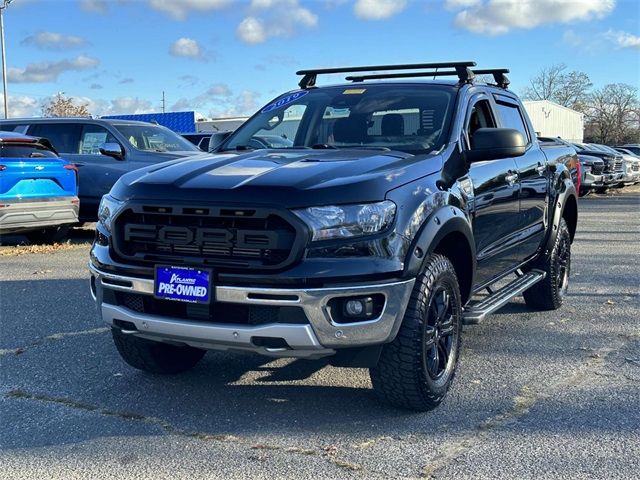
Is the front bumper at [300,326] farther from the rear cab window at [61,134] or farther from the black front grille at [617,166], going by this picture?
the black front grille at [617,166]

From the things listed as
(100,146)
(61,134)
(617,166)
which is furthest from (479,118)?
(617,166)

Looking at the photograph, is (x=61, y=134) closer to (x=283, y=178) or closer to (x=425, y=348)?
(x=283, y=178)

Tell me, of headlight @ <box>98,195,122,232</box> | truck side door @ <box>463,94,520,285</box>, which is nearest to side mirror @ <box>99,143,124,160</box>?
headlight @ <box>98,195,122,232</box>

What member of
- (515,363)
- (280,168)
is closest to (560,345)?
(515,363)

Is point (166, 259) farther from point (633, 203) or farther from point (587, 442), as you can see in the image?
point (633, 203)

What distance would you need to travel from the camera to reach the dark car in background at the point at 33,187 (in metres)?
9.28

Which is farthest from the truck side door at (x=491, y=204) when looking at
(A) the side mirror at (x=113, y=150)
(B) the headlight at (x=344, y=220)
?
(A) the side mirror at (x=113, y=150)

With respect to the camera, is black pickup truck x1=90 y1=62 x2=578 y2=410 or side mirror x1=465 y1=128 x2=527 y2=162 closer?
black pickup truck x1=90 y1=62 x2=578 y2=410

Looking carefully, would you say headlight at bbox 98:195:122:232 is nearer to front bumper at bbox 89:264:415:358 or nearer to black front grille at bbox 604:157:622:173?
front bumper at bbox 89:264:415:358

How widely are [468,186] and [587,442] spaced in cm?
167

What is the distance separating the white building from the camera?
169 ft

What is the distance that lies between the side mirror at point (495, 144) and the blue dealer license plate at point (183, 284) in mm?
1906

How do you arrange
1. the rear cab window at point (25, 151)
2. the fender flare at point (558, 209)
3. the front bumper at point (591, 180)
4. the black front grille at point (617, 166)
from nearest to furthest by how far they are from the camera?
the fender flare at point (558, 209) < the rear cab window at point (25, 151) < the front bumper at point (591, 180) < the black front grille at point (617, 166)

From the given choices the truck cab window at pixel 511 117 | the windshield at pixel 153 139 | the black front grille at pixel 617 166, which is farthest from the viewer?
the black front grille at pixel 617 166
